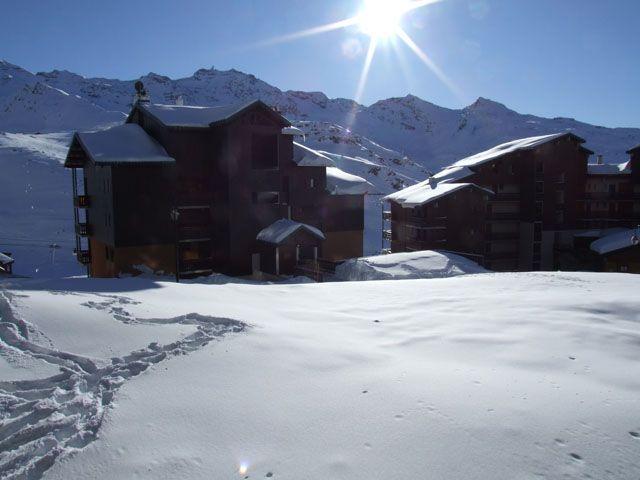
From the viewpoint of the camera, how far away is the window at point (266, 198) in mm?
28469

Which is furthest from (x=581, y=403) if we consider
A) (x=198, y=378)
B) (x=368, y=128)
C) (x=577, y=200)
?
(x=368, y=128)

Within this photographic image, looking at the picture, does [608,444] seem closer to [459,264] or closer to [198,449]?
[198,449]

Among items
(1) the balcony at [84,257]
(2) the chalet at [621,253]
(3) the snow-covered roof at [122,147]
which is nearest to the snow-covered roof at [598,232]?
(2) the chalet at [621,253]

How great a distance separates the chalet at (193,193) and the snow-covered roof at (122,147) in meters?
0.05

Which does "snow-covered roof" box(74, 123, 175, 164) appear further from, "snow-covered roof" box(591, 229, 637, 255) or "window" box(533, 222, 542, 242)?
"snow-covered roof" box(591, 229, 637, 255)

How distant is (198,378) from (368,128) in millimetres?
145756

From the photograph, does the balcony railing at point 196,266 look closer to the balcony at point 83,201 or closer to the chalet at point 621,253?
the balcony at point 83,201

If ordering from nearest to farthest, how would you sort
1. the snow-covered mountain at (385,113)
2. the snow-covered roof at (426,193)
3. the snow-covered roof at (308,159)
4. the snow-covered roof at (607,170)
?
the snow-covered roof at (308,159)
the snow-covered roof at (426,193)
the snow-covered roof at (607,170)
the snow-covered mountain at (385,113)

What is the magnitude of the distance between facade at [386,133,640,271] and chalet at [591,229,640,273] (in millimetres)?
2769

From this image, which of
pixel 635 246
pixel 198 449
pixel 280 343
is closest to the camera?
pixel 198 449

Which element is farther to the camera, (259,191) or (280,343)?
(259,191)

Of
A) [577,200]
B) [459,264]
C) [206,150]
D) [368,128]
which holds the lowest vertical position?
[459,264]

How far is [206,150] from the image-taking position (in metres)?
27.4

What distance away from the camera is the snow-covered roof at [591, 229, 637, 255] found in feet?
111
